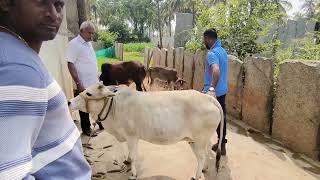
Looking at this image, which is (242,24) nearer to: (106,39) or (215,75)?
(215,75)

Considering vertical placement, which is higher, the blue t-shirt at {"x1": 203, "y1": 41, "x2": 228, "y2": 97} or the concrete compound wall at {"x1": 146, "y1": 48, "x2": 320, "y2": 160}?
the blue t-shirt at {"x1": 203, "y1": 41, "x2": 228, "y2": 97}

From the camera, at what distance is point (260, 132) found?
271 inches

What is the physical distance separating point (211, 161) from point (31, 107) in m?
4.73

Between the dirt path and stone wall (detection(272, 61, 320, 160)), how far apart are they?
0.23m

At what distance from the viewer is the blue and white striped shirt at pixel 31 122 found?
0.78 metres

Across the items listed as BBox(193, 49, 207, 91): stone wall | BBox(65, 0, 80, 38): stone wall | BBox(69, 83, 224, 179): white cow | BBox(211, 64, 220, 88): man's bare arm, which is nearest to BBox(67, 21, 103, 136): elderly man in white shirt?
BBox(69, 83, 224, 179): white cow

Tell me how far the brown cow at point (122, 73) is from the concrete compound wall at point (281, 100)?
3.13 metres

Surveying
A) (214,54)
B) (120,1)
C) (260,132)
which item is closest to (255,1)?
(260,132)

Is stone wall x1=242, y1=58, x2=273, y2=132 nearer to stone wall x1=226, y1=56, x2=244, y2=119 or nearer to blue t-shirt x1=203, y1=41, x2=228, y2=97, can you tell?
stone wall x1=226, y1=56, x2=244, y2=119

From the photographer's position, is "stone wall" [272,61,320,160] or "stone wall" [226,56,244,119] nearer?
"stone wall" [272,61,320,160]

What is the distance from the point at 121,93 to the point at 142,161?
1.23 metres

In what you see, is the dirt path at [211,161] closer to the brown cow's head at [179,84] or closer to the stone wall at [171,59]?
the brown cow's head at [179,84]

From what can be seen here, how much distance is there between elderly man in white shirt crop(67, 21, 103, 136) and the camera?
18.4ft

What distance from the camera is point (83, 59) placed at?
5711 millimetres
